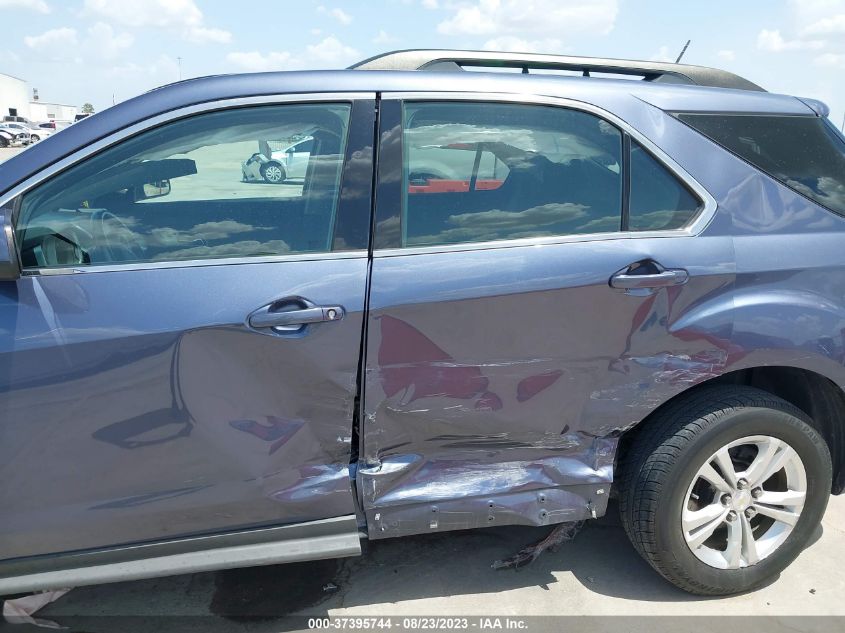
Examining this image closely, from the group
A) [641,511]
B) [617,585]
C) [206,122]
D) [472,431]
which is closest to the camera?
[206,122]

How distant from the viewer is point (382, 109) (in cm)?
220

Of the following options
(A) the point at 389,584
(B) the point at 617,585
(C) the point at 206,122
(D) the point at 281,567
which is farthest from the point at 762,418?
(C) the point at 206,122

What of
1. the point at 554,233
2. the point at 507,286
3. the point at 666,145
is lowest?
the point at 507,286

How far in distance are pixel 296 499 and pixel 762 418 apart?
5.39 feet

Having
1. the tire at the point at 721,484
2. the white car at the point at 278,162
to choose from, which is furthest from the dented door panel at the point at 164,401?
the tire at the point at 721,484

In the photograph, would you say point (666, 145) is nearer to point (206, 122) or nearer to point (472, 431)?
point (472, 431)

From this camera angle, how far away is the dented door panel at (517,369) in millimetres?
2139

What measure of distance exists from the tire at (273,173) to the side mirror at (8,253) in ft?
2.53

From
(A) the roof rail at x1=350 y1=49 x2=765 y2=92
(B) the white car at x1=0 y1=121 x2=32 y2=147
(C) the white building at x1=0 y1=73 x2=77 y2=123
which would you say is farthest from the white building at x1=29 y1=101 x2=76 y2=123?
(A) the roof rail at x1=350 y1=49 x2=765 y2=92

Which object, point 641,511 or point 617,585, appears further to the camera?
point 617,585

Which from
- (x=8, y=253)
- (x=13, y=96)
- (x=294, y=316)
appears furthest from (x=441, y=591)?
(x=13, y=96)

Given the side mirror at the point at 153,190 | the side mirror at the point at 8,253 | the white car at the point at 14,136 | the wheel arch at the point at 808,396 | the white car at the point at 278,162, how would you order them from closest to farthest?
the side mirror at the point at 8,253, the side mirror at the point at 153,190, the white car at the point at 278,162, the wheel arch at the point at 808,396, the white car at the point at 14,136

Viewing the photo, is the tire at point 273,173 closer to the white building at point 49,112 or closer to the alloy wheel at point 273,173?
the alloy wheel at point 273,173

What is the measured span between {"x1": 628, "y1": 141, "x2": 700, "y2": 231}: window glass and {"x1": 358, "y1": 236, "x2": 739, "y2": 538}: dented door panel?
9 centimetres
